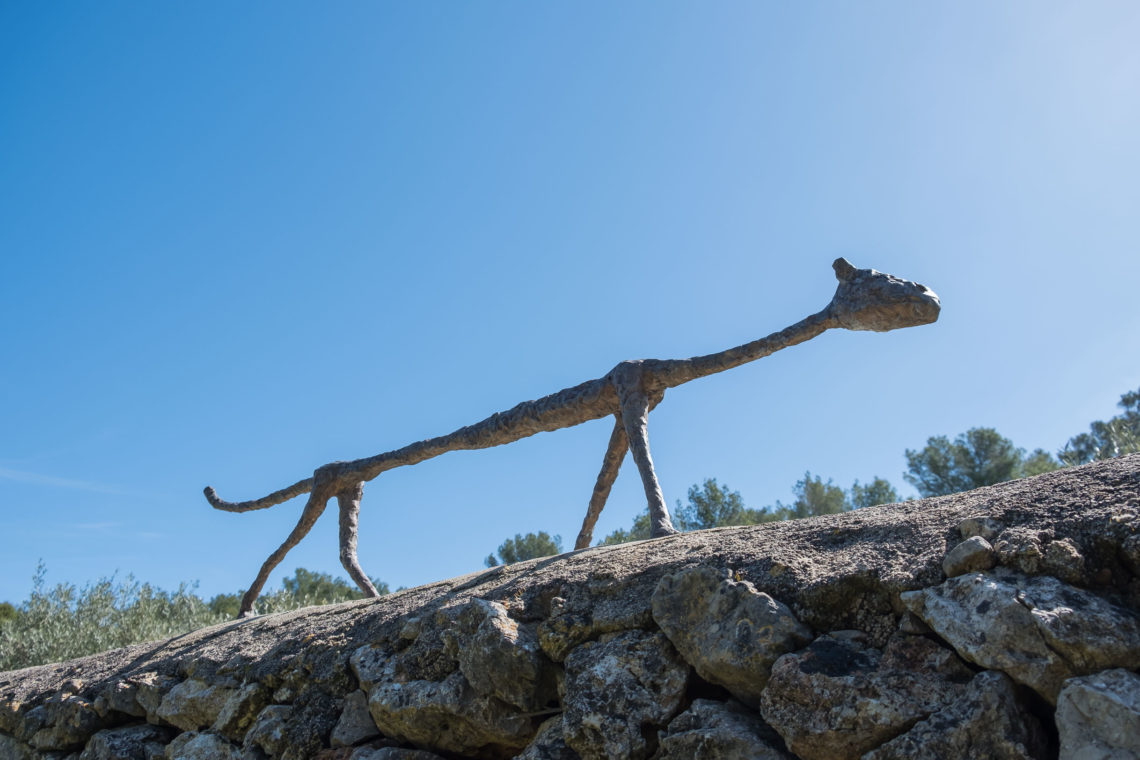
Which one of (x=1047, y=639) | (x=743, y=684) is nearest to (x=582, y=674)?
(x=743, y=684)

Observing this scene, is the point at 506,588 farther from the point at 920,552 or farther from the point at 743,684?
the point at 920,552

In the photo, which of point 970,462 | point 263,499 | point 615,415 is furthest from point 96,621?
point 970,462

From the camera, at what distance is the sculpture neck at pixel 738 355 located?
17.8 ft

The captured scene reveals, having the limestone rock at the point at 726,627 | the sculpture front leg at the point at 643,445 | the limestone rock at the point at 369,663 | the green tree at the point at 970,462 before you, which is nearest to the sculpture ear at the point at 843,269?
the sculpture front leg at the point at 643,445

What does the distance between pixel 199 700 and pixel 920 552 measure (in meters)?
4.36

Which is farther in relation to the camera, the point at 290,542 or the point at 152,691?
the point at 290,542

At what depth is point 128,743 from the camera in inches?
205

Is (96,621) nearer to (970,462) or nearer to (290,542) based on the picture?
(290,542)

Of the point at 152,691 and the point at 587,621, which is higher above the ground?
the point at 152,691

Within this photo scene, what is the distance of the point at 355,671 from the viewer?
4.41 metres

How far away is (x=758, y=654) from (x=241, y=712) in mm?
3269

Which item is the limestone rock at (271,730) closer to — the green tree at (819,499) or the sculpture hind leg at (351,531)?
the sculpture hind leg at (351,531)

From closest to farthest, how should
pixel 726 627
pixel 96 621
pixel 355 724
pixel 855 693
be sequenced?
1. pixel 855 693
2. pixel 726 627
3. pixel 355 724
4. pixel 96 621

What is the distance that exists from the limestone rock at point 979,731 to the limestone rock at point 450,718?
1.76 meters
